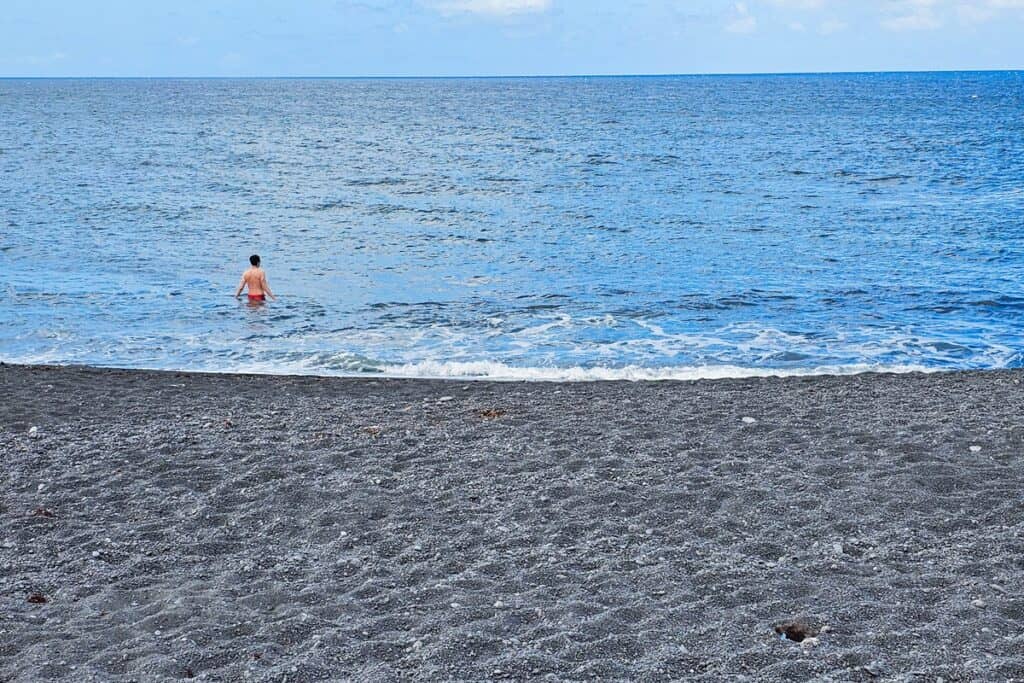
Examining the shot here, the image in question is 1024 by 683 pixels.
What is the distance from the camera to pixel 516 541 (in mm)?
7742

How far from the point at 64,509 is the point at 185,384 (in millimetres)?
5771

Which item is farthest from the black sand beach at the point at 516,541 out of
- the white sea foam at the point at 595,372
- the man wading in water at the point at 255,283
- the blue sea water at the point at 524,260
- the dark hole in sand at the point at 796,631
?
the man wading in water at the point at 255,283

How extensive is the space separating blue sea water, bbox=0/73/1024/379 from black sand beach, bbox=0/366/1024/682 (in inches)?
191

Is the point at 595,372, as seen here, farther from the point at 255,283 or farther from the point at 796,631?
the point at 796,631

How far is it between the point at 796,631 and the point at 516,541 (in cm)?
230

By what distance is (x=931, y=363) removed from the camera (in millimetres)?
16344

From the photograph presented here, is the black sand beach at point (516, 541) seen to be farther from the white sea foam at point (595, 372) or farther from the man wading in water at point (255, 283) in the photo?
the man wading in water at point (255, 283)

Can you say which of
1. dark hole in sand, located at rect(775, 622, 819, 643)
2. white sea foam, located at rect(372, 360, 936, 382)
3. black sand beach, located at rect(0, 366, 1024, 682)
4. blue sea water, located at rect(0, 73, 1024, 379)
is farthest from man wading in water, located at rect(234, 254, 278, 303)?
dark hole in sand, located at rect(775, 622, 819, 643)

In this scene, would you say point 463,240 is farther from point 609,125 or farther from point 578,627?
point 609,125

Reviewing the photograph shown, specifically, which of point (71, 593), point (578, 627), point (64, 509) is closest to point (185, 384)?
point (64, 509)

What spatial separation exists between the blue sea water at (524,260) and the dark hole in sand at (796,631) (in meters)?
9.15

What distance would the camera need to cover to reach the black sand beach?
6.05 m

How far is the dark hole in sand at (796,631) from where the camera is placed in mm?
6191

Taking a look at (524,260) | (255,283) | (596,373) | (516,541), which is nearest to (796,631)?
(516,541)
